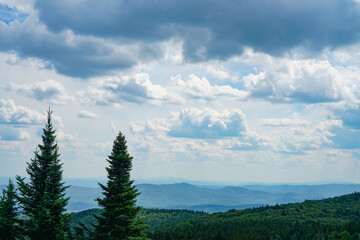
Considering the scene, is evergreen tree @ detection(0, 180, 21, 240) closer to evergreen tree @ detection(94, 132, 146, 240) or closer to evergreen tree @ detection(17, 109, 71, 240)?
evergreen tree @ detection(17, 109, 71, 240)

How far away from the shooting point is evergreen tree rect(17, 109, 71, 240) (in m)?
45.0

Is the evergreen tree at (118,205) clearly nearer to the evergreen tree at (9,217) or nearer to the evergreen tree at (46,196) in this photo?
the evergreen tree at (46,196)

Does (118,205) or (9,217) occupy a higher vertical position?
(118,205)

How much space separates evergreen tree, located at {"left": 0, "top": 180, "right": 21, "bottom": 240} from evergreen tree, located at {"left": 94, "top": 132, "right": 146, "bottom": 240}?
18.3 m

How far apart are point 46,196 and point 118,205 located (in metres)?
10.3

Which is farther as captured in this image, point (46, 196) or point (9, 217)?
point (9, 217)

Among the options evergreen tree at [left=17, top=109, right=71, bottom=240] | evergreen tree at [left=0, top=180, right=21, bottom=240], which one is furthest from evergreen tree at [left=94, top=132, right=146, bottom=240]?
evergreen tree at [left=0, top=180, right=21, bottom=240]

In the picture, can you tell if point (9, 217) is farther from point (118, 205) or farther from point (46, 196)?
point (118, 205)

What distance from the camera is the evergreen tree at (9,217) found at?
52.8 metres

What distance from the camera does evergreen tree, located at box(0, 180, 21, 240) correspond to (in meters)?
52.8

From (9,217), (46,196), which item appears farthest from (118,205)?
(9,217)

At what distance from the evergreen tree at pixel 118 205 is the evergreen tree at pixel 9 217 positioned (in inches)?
720

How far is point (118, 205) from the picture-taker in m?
42.2

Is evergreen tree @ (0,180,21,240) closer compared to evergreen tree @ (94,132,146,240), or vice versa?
evergreen tree @ (94,132,146,240)
